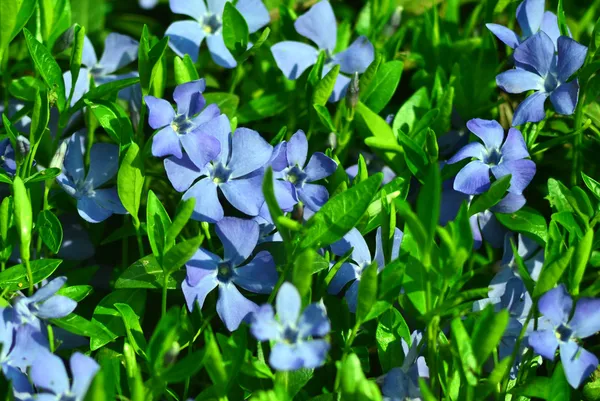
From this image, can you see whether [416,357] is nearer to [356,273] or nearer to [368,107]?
[356,273]

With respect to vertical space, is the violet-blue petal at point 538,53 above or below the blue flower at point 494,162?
above

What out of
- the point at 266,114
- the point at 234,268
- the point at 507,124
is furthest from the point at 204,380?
the point at 507,124

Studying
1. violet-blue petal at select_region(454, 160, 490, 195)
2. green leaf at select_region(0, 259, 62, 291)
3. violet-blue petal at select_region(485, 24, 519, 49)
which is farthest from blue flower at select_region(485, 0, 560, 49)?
green leaf at select_region(0, 259, 62, 291)

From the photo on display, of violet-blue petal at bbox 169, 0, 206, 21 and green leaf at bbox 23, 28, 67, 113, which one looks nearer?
green leaf at bbox 23, 28, 67, 113

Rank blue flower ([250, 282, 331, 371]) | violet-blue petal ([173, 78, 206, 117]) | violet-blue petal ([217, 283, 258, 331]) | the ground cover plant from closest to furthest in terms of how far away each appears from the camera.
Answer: blue flower ([250, 282, 331, 371]) → the ground cover plant → violet-blue petal ([217, 283, 258, 331]) → violet-blue petal ([173, 78, 206, 117])

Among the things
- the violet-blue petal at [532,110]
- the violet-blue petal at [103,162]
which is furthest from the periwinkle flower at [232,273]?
the violet-blue petal at [532,110]

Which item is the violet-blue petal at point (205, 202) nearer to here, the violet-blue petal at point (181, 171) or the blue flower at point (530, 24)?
the violet-blue petal at point (181, 171)

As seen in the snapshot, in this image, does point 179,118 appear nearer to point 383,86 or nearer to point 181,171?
point 181,171

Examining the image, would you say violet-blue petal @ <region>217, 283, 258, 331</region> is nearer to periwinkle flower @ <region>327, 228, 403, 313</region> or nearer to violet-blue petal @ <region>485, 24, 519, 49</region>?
periwinkle flower @ <region>327, 228, 403, 313</region>
